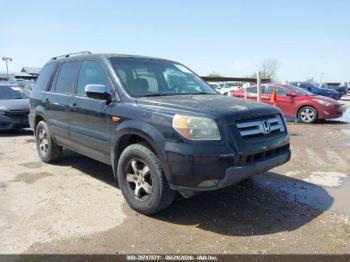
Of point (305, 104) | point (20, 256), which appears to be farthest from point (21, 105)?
point (305, 104)

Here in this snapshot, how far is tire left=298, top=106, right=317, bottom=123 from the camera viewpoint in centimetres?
1299

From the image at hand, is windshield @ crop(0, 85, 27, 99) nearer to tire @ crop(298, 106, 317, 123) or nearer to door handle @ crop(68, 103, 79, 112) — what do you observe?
door handle @ crop(68, 103, 79, 112)

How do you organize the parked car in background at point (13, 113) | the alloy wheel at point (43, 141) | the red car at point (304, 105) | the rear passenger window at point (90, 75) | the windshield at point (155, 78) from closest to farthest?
the windshield at point (155, 78) → the rear passenger window at point (90, 75) → the alloy wheel at point (43, 141) → the parked car in background at point (13, 113) → the red car at point (304, 105)

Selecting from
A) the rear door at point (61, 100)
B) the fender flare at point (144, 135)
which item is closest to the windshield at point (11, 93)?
the rear door at point (61, 100)

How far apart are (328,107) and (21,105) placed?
34.2 feet

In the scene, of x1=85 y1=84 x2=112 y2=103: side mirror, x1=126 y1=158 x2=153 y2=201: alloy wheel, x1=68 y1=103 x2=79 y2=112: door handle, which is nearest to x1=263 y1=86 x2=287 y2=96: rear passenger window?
x1=68 y1=103 x2=79 y2=112: door handle

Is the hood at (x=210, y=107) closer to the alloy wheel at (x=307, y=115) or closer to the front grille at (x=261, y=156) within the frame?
the front grille at (x=261, y=156)

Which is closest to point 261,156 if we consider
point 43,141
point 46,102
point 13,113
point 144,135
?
point 144,135

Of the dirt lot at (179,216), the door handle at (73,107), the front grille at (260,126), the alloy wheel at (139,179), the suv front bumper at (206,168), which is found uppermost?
the door handle at (73,107)

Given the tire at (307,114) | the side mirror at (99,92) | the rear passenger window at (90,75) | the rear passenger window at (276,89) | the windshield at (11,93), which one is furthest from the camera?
the rear passenger window at (276,89)

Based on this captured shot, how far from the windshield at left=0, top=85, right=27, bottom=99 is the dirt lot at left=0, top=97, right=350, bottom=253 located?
559 cm

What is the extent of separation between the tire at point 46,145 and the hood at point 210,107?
2.78 metres

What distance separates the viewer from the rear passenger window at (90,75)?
4.79 metres

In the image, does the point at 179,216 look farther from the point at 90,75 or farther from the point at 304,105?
the point at 304,105
